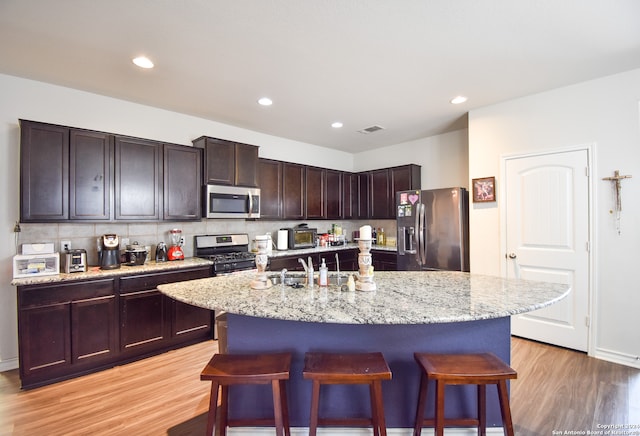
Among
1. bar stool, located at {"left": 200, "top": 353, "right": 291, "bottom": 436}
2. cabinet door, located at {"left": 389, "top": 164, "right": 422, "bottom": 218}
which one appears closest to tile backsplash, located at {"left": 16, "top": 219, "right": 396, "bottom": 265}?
cabinet door, located at {"left": 389, "top": 164, "right": 422, "bottom": 218}

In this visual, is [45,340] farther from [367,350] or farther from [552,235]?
[552,235]

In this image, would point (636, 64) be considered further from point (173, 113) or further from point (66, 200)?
point (66, 200)

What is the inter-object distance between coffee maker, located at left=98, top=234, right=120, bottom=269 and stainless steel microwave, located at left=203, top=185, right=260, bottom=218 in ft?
3.20

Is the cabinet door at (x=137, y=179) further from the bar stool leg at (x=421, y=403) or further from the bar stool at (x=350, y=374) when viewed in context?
the bar stool leg at (x=421, y=403)

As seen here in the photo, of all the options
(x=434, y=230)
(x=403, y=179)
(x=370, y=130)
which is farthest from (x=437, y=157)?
(x=434, y=230)

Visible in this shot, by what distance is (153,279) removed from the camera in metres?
2.93

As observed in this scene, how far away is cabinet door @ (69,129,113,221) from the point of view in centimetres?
273

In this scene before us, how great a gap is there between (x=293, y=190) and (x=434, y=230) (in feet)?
7.16

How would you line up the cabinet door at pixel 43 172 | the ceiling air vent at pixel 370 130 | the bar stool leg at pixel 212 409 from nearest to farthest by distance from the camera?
the bar stool leg at pixel 212 409
the cabinet door at pixel 43 172
the ceiling air vent at pixel 370 130

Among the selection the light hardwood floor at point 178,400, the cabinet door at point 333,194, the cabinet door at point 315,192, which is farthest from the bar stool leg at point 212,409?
the cabinet door at point 333,194

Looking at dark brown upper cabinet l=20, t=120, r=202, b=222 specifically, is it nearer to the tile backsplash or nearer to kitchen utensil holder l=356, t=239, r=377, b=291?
the tile backsplash

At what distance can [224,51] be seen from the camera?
231 centimetres

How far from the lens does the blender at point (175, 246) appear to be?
3.40 m

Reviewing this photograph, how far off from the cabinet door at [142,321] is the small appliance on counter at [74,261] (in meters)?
0.45
